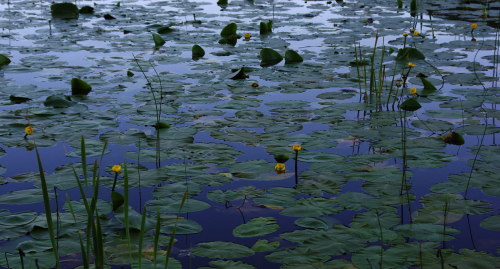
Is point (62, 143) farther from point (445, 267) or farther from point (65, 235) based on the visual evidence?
point (445, 267)

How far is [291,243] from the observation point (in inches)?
73.4

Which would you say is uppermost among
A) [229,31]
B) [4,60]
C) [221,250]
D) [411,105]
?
[229,31]

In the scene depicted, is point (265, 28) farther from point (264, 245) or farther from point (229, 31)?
point (264, 245)

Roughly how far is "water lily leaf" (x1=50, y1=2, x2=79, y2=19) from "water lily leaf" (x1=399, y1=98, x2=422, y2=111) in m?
4.44

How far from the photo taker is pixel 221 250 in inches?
71.5

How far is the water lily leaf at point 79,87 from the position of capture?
3.52m

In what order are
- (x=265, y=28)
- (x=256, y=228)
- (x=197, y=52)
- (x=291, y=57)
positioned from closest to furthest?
1. (x=256, y=228)
2. (x=291, y=57)
3. (x=197, y=52)
4. (x=265, y=28)

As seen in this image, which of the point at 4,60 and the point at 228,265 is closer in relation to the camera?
the point at 228,265

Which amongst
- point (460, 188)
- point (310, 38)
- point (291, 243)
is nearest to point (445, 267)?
point (291, 243)

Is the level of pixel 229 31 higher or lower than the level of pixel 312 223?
higher

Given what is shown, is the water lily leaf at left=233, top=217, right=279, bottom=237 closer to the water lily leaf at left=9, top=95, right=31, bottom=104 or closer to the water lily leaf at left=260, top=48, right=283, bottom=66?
the water lily leaf at left=9, top=95, right=31, bottom=104

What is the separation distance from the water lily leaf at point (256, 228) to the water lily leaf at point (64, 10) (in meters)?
5.21

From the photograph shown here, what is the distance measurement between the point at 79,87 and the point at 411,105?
6.19ft


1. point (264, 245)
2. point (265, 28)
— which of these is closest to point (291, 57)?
point (265, 28)
